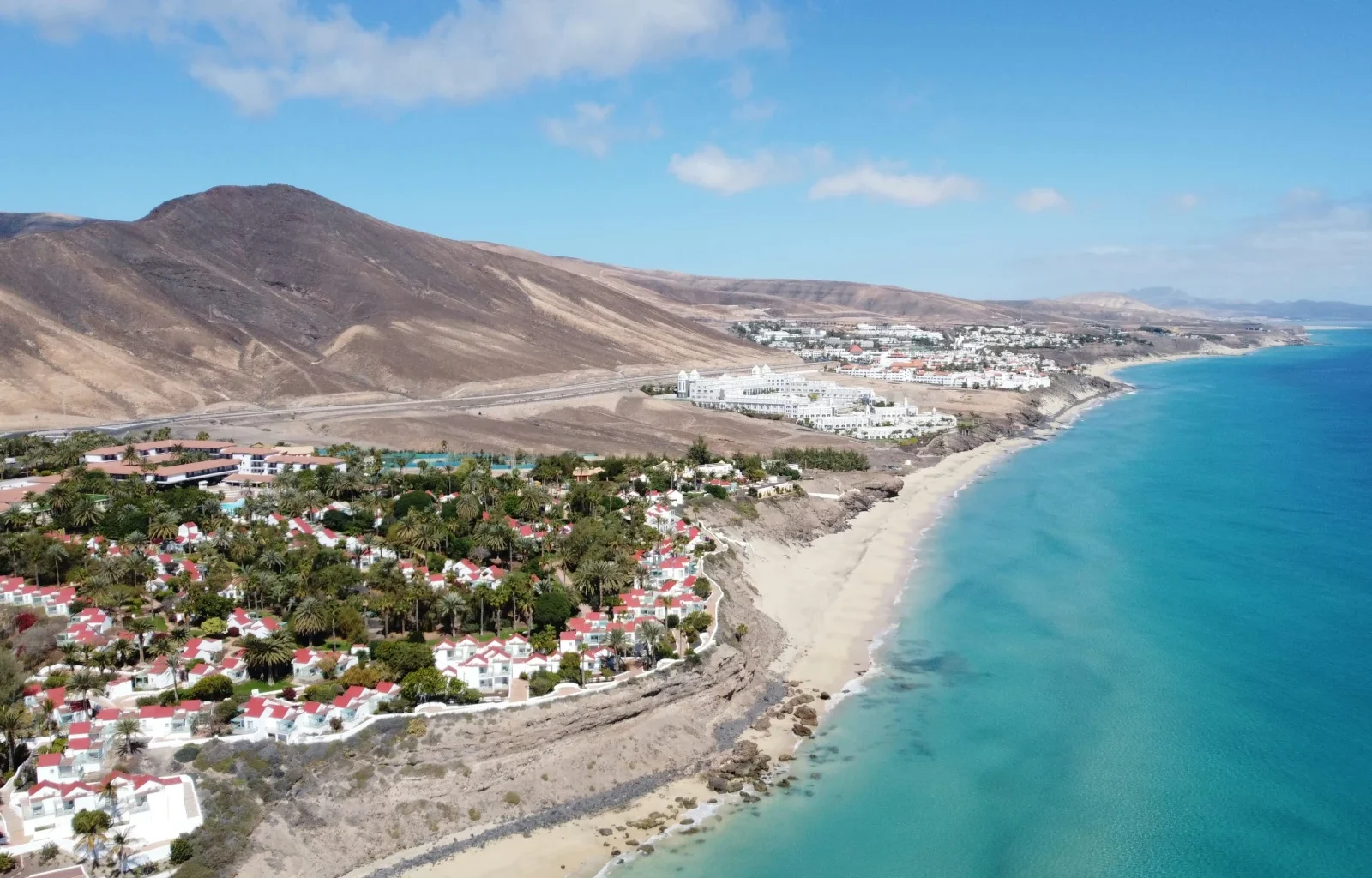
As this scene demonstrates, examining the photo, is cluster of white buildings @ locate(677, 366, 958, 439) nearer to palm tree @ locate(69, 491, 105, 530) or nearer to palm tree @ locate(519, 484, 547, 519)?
palm tree @ locate(519, 484, 547, 519)

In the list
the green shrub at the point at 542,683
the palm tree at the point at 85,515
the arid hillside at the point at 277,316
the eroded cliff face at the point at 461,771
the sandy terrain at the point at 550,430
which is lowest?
the eroded cliff face at the point at 461,771

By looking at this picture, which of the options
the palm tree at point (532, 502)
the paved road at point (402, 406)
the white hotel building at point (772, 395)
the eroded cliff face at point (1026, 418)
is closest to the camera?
the palm tree at point (532, 502)

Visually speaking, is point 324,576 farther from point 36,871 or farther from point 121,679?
point 36,871

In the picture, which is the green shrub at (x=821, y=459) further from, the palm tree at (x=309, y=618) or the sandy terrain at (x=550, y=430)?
the palm tree at (x=309, y=618)

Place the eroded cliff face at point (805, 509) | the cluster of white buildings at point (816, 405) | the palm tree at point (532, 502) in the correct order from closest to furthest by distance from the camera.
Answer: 1. the palm tree at point (532, 502)
2. the eroded cliff face at point (805, 509)
3. the cluster of white buildings at point (816, 405)

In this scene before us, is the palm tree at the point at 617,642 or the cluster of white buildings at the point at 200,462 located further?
the cluster of white buildings at the point at 200,462

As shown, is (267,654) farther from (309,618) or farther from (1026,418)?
(1026,418)

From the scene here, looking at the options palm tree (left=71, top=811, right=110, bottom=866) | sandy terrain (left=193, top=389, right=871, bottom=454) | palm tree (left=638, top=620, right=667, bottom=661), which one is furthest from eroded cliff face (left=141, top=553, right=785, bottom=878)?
sandy terrain (left=193, top=389, right=871, bottom=454)

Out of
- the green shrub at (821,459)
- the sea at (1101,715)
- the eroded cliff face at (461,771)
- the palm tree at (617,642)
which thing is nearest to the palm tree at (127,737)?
the eroded cliff face at (461,771)

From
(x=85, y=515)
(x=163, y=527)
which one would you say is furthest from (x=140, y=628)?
(x=85, y=515)
